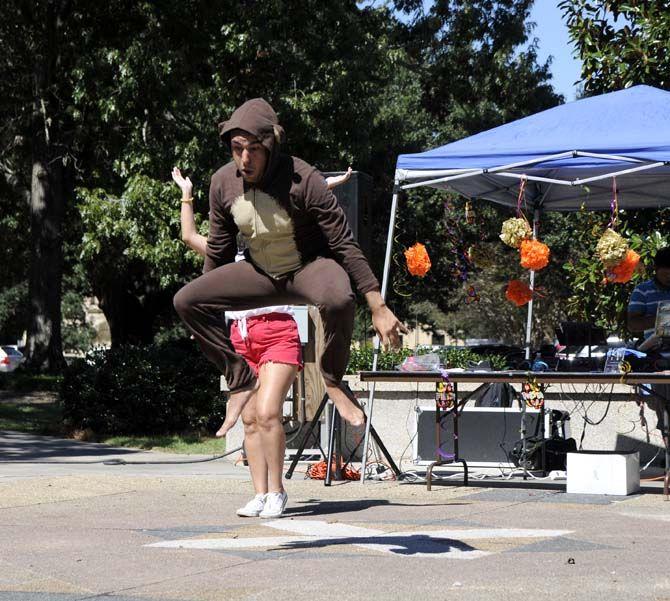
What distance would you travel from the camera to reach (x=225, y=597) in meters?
4.35

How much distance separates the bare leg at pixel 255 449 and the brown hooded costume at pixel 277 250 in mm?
823

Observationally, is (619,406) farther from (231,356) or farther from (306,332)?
(231,356)

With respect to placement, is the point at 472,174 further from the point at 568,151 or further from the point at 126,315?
the point at 126,315

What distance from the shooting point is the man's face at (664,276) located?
373 inches

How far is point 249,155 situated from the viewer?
525 cm

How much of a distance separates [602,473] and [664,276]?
2.19 m

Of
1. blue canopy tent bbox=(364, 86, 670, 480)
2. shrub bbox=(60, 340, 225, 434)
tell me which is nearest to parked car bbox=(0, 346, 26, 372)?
shrub bbox=(60, 340, 225, 434)

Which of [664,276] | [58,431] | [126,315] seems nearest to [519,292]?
[664,276]

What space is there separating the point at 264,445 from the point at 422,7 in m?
22.7

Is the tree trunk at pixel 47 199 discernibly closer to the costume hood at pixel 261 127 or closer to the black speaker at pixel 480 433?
the black speaker at pixel 480 433

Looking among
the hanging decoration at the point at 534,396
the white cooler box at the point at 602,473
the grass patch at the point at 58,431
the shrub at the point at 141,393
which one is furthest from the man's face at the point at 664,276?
the shrub at the point at 141,393

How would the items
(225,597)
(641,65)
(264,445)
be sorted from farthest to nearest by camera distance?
(641,65)
(264,445)
(225,597)

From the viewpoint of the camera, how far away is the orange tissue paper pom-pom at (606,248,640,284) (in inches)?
354

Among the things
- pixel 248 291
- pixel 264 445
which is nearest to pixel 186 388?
pixel 264 445
